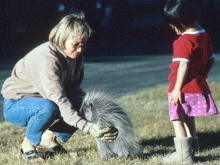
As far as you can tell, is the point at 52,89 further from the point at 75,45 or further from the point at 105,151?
the point at 105,151

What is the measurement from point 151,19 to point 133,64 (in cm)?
688

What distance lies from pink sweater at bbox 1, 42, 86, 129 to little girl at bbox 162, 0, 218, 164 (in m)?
0.67

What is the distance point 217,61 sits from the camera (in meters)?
10.4

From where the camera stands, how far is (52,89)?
4.36 metres

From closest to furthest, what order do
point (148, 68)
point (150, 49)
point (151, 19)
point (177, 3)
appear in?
point (177, 3) → point (148, 68) → point (150, 49) → point (151, 19)

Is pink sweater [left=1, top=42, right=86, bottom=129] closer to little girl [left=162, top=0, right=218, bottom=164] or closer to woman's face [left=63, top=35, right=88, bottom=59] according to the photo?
woman's face [left=63, top=35, right=88, bottom=59]

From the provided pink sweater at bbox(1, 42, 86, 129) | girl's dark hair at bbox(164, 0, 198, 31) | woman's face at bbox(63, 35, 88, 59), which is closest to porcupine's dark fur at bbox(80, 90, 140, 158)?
pink sweater at bbox(1, 42, 86, 129)

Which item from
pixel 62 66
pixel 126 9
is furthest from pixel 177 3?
pixel 126 9

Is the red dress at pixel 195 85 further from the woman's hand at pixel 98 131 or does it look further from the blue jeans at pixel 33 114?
the blue jeans at pixel 33 114

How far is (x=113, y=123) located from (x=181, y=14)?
865mm

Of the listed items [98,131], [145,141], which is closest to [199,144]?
[145,141]

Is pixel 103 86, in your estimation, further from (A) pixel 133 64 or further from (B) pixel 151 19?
(B) pixel 151 19

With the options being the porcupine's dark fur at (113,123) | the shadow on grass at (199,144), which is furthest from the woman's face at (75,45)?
the shadow on grass at (199,144)

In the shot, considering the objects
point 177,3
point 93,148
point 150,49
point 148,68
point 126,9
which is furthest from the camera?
point 126,9
